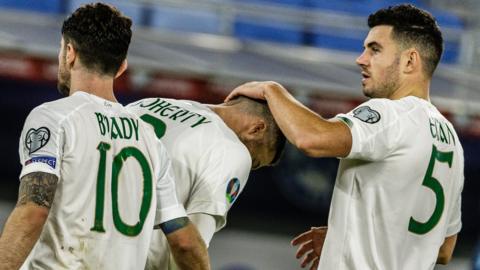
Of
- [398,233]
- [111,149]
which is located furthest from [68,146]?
[398,233]

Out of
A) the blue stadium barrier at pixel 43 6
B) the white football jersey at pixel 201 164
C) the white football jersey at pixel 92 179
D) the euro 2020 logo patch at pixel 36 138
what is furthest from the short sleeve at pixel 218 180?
the blue stadium barrier at pixel 43 6

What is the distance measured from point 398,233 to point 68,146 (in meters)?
1.30

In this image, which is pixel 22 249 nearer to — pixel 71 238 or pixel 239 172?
pixel 71 238

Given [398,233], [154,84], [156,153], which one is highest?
[156,153]

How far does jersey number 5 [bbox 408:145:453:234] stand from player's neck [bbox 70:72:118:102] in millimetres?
1228

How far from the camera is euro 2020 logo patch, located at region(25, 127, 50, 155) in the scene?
10.4ft

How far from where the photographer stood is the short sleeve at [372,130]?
358 cm

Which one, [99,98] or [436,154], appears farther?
[436,154]

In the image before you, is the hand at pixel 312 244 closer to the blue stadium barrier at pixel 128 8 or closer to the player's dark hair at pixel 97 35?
the player's dark hair at pixel 97 35

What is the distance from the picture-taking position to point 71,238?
129 inches

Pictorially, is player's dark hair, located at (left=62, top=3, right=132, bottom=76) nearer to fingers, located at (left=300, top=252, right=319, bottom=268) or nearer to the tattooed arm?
the tattooed arm

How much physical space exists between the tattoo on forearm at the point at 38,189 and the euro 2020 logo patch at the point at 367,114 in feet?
3.71

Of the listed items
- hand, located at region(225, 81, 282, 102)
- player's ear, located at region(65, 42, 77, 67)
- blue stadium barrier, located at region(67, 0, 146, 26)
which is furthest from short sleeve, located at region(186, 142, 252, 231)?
blue stadium barrier, located at region(67, 0, 146, 26)

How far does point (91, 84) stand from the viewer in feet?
11.2
